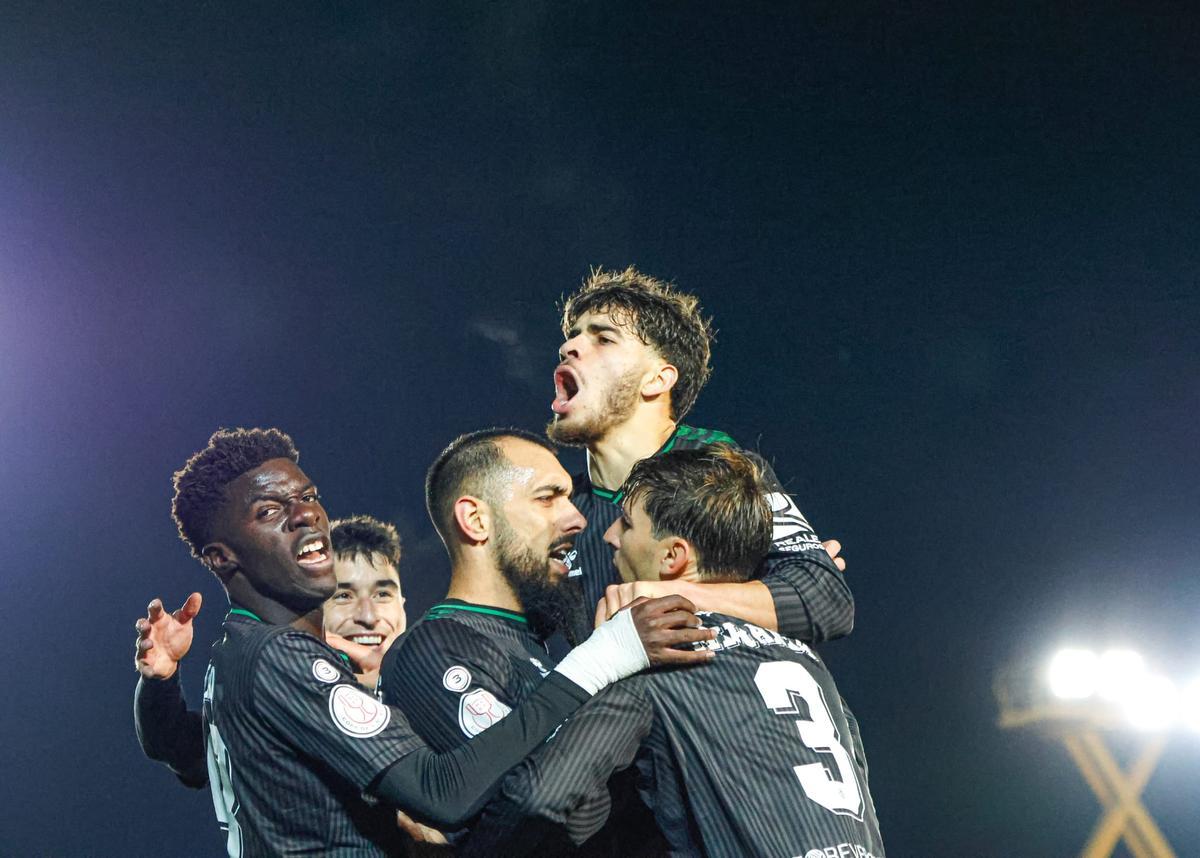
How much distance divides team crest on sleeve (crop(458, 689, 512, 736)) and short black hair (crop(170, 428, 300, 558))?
110 centimetres

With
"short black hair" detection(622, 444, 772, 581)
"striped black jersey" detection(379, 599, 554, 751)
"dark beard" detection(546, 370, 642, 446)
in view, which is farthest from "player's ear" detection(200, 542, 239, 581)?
"short black hair" detection(622, 444, 772, 581)

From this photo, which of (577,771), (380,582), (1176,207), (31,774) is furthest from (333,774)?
(1176,207)

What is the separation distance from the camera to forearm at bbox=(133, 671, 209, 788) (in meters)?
→ 3.71

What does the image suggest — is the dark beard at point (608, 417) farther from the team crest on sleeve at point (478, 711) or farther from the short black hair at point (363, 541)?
the short black hair at point (363, 541)

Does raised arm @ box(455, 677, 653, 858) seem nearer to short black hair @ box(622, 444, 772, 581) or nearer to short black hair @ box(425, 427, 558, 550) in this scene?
short black hair @ box(622, 444, 772, 581)

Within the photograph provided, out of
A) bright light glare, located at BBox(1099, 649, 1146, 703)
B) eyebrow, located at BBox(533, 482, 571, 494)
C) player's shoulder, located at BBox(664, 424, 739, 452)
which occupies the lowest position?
eyebrow, located at BBox(533, 482, 571, 494)

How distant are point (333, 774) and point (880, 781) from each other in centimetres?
909

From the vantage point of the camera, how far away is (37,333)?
962cm

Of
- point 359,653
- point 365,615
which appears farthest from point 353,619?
point 359,653

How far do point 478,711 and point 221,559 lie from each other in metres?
1.06

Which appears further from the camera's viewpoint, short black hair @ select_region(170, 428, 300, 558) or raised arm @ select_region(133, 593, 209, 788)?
raised arm @ select_region(133, 593, 209, 788)

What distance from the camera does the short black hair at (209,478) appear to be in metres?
3.26

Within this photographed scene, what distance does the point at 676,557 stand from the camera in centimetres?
253

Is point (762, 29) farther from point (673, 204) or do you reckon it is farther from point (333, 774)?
point (333, 774)
